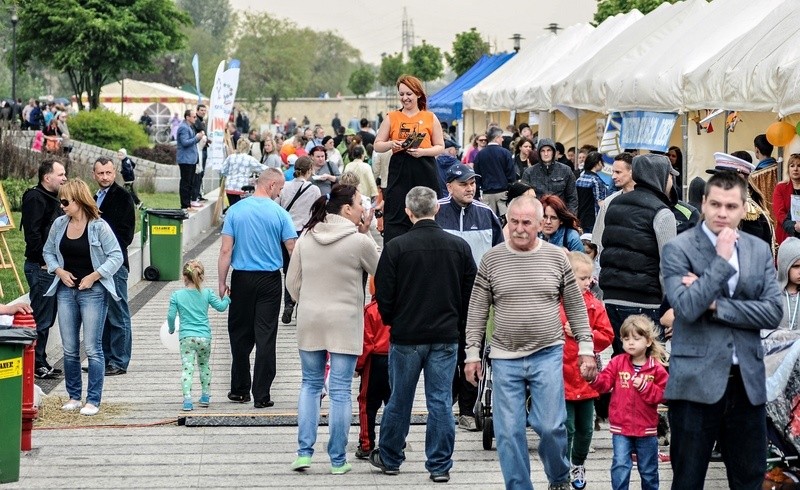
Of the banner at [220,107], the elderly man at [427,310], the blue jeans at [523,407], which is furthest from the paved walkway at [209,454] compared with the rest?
the banner at [220,107]

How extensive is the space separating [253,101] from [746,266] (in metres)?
96.7

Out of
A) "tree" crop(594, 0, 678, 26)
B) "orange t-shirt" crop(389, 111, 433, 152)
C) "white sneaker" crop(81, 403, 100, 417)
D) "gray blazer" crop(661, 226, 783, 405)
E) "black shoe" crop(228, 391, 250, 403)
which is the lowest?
"black shoe" crop(228, 391, 250, 403)

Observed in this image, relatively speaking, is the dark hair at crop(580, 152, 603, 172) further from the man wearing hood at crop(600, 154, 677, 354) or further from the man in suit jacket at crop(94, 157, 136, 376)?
the man wearing hood at crop(600, 154, 677, 354)

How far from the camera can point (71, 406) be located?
9.93 metres

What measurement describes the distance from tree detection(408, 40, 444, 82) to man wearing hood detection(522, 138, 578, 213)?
5568 centimetres

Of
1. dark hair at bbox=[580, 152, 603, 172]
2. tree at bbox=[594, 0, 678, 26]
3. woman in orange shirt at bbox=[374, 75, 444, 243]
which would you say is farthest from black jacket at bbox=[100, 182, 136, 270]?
tree at bbox=[594, 0, 678, 26]

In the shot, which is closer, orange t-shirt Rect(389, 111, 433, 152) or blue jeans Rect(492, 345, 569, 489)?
blue jeans Rect(492, 345, 569, 489)

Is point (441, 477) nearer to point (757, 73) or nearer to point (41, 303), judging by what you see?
point (41, 303)

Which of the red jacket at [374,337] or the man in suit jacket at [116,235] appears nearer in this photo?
the red jacket at [374,337]

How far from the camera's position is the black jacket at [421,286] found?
7672 mm

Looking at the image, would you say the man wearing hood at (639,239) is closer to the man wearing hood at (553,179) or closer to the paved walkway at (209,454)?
the paved walkway at (209,454)

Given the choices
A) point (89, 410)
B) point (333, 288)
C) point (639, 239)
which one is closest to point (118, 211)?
point (89, 410)

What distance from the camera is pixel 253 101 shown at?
332 ft

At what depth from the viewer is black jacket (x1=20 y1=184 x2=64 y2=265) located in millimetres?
11039
